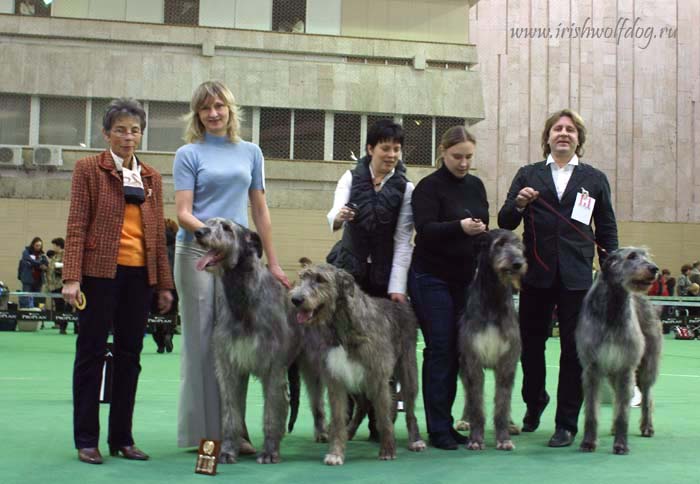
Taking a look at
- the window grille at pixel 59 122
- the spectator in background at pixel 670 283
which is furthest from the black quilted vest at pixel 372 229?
the window grille at pixel 59 122

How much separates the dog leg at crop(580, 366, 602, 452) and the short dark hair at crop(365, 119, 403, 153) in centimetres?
194

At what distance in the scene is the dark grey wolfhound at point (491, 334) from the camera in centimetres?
579

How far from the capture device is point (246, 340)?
5344 mm

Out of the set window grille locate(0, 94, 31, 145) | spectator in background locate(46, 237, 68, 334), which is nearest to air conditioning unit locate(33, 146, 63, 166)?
window grille locate(0, 94, 31, 145)

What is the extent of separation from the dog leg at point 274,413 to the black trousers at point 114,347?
0.78 metres

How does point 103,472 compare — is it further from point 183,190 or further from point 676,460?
point 676,460

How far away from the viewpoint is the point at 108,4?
76.7 feet

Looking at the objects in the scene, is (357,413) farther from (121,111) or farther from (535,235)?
(121,111)

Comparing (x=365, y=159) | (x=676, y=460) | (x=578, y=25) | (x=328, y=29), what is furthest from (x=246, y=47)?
(x=676, y=460)

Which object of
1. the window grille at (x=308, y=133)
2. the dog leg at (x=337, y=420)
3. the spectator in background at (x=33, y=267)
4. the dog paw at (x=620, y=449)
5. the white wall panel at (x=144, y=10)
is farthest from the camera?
the window grille at (x=308, y=133)

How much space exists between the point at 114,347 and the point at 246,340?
2.51 ft

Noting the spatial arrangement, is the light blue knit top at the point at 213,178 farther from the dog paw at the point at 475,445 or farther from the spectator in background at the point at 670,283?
the spectator in background at the point at 670,283

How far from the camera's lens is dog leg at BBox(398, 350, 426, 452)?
5.91 m

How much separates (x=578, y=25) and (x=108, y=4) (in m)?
13.1
